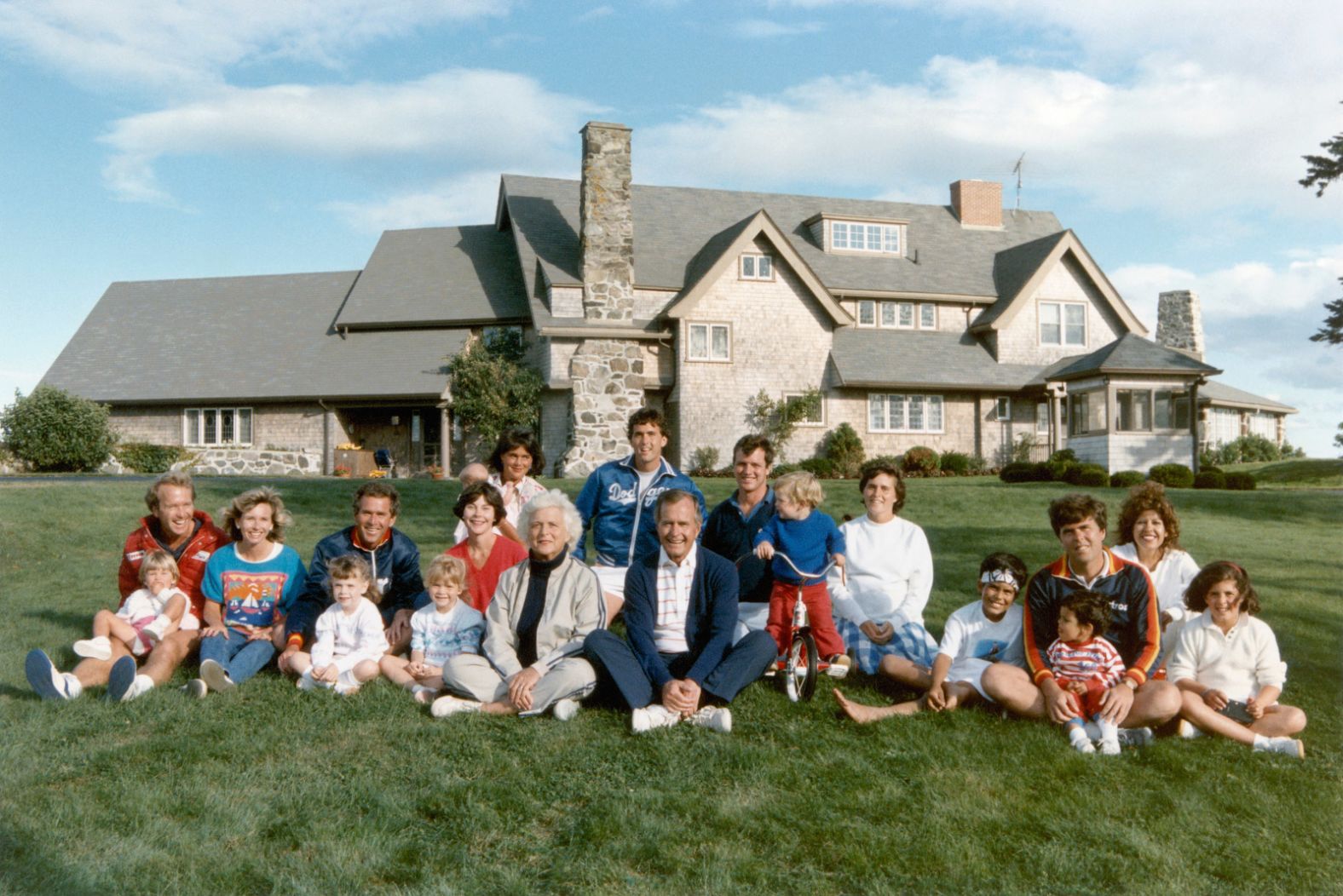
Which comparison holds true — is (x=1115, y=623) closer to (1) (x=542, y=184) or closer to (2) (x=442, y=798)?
(2) (x=442, y=798)

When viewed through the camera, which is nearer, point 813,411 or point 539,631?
point 539,631

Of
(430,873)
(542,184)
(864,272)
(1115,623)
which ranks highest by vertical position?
(542,184)

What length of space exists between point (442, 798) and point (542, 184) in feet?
95.4

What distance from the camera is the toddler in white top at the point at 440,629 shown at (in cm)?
637

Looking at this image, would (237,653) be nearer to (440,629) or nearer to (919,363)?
(440,629)

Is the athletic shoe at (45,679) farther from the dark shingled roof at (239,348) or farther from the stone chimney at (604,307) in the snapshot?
the dark shingled roof at (239,348)

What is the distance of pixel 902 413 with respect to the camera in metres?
29.5

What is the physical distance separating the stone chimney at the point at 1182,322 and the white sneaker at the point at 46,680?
36.3 meters

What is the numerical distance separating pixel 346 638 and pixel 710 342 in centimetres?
2206

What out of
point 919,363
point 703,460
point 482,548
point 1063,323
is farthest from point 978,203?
point 482,548

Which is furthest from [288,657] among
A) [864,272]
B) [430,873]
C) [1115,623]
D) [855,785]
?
[864,272]

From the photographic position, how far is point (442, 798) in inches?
176

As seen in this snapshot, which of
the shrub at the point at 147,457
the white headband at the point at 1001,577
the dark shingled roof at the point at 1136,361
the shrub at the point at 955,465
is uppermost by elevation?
the dark shingled roof at the point at 1136,361

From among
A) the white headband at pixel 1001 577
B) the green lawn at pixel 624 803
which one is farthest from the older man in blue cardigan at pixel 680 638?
the white headband at pixel 1001 577
